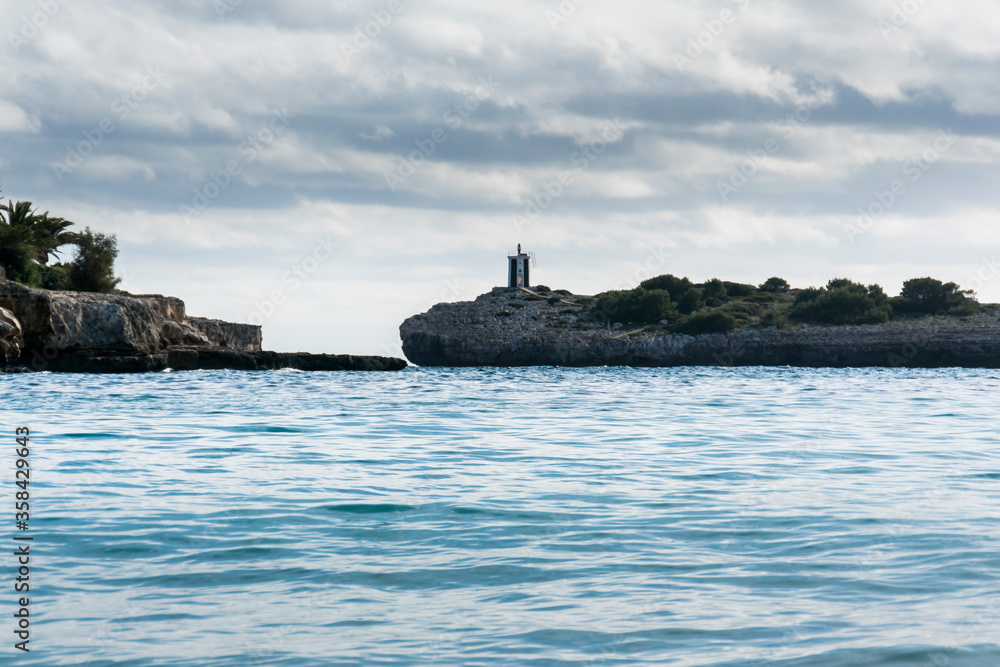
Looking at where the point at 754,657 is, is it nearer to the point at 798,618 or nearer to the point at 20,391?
the point at 798,618

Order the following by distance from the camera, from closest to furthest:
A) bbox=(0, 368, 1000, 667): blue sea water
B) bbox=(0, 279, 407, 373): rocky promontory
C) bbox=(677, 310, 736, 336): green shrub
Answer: bbox=(0, 368, 1000, 667): blue sea water, bbox=(0, 279, 407, 373): rocky promontory, bbox=(677, 310, 736, 336): green shrub

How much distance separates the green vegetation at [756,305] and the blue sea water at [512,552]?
7050cm

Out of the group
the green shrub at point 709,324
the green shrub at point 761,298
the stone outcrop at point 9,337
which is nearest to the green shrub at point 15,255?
the stone outcrop at point 9,337

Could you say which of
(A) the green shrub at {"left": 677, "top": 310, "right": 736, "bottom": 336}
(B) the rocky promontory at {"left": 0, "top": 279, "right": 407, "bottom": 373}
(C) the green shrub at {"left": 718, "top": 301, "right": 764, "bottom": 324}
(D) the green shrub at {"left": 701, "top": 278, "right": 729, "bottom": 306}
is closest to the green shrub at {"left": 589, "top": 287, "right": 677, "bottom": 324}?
(A) the green shrub at {"left": 677, "top": 310, "right": 736, "bottom": 336}

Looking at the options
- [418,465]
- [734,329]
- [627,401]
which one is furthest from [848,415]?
[734,329]

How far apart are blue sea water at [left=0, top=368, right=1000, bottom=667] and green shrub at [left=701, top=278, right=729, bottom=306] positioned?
7958cm

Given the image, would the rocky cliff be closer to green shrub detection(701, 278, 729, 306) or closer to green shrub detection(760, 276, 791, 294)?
green shrub detection(701, 278, 729, 306)

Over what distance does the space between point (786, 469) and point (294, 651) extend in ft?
24.2

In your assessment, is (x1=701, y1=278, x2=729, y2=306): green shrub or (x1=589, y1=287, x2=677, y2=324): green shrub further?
(x1=701, y1=278, x2=729, y2=306): green shrub

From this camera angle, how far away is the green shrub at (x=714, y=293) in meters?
91.7

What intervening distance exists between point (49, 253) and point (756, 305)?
2490 inches

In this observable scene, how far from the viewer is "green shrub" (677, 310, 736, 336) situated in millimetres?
80062

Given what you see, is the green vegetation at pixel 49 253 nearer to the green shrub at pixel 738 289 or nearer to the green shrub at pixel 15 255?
the green shrub at pixel 15 255

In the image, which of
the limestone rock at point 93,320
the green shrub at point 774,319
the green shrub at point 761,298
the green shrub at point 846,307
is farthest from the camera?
the green shrub at point 761,298
